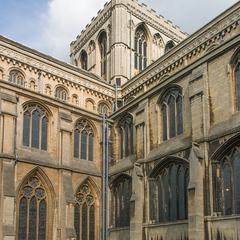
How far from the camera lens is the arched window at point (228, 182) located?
21422 millimetres

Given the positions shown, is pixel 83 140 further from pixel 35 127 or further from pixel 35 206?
pixel 35 206

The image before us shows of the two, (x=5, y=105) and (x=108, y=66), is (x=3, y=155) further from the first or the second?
(x=108, y=66)

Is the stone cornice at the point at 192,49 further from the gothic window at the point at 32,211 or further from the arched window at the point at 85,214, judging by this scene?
the gothic window at the point at 32,211

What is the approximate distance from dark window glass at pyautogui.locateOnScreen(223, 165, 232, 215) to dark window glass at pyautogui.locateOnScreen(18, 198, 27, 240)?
12.4m

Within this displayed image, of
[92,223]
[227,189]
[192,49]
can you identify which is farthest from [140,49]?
[227,189]

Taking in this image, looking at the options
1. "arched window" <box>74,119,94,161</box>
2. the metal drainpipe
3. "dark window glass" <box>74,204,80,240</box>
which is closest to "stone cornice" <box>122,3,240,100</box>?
the metal drainpipe

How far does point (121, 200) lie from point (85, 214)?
2.74m

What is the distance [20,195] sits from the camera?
2786 cm

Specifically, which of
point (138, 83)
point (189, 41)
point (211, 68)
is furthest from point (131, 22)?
point (211, 68)

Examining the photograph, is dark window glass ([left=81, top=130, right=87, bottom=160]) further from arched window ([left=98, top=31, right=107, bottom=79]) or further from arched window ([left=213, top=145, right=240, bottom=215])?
arched window ([left=98, top=31, right=107, bottom=79])

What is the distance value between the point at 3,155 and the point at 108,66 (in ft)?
76.2

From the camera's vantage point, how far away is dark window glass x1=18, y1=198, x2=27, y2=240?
89.9 feet

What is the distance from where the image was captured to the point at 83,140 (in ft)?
107

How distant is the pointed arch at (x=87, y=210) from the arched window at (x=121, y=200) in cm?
145
